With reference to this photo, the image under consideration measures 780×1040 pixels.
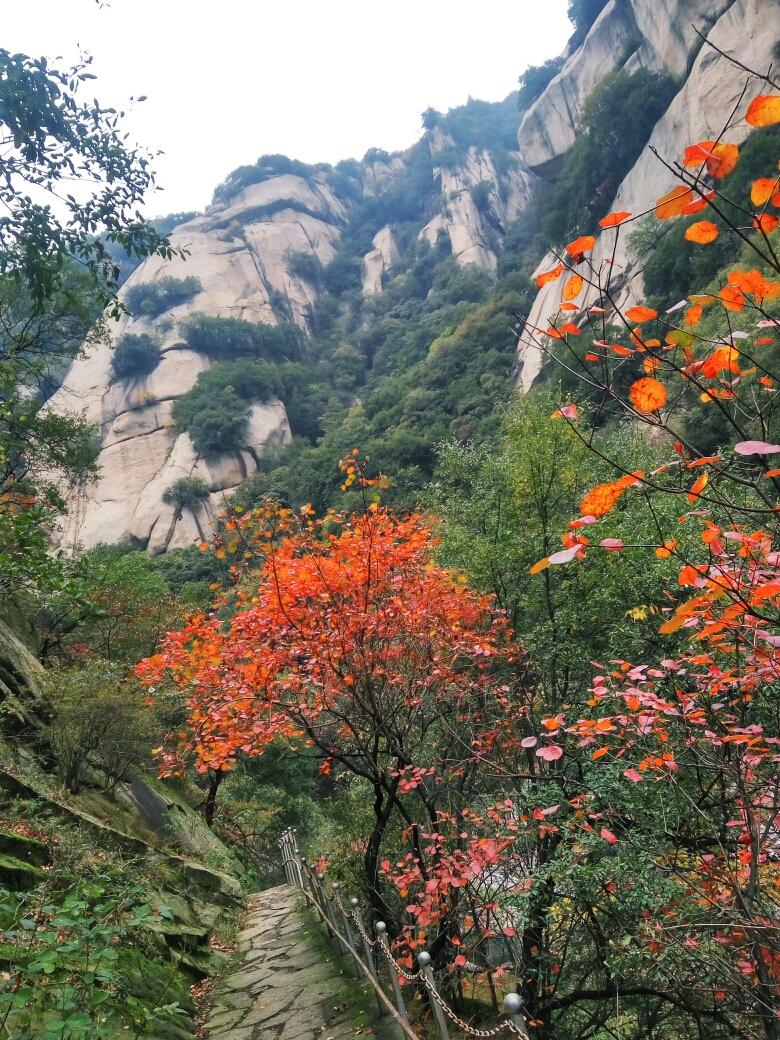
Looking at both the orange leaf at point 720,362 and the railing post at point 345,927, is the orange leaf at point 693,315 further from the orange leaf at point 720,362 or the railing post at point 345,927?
the railing post at point 345,927

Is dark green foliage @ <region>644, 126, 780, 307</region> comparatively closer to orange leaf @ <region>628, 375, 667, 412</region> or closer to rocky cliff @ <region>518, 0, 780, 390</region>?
rocky cliff @ <region>518, 0, 780, 390</region>

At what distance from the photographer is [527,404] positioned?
9.25 metres

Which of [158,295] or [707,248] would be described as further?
[158,295]

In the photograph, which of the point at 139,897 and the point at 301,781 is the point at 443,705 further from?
the point at 301,781

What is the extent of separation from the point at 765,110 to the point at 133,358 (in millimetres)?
52456

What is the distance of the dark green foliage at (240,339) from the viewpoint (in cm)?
5016

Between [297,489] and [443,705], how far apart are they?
30.3 meters

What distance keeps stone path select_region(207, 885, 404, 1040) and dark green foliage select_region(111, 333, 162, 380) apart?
4787 cm

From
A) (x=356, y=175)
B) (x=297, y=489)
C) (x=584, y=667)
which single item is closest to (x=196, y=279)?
(x=297, y=489)

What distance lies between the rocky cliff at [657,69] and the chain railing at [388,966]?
13.5 meters

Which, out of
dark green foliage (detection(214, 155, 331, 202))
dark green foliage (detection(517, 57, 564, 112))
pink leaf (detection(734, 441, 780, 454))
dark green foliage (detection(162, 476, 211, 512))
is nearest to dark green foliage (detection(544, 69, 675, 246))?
dark green foliage (detection(517, 57, 564, 112))

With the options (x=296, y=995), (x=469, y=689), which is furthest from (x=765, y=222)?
(x=296, y=995)

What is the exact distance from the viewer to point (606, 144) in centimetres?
3042

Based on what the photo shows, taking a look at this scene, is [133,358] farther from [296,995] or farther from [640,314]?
[640,314]
